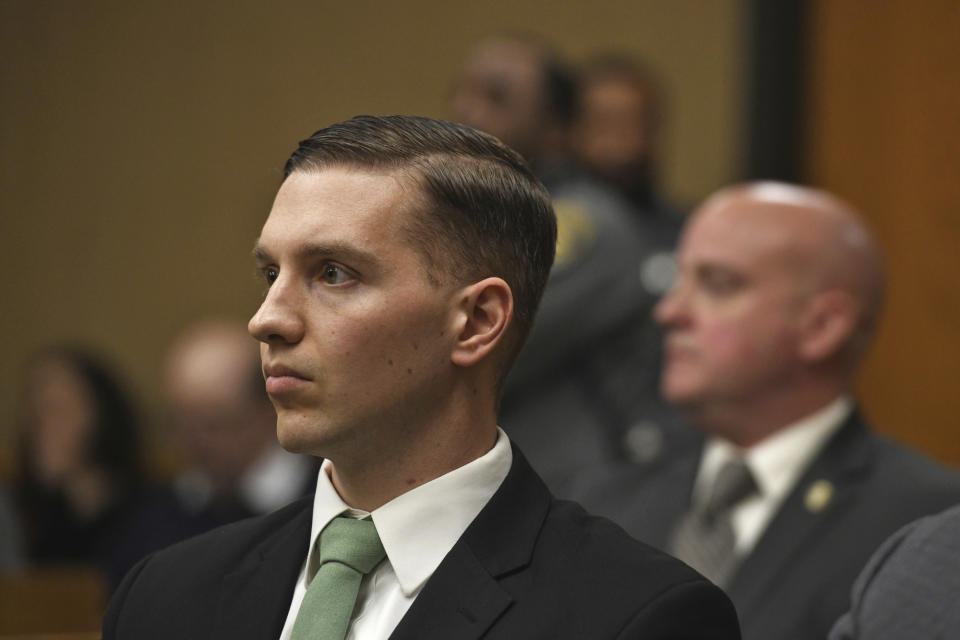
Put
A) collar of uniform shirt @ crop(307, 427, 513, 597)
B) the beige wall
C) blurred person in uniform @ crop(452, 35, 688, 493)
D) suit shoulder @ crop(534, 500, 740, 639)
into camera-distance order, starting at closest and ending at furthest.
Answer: suit shoulder @ crop(534, 500, 740, 639), collar of uniform shirt @ crop(307, 427, 513, 597), blurred person in uniform @ crop(452, 35, 688, 493), the beige wall

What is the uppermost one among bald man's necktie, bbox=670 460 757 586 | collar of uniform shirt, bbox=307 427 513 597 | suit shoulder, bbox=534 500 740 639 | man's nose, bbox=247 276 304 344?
man's nose, bbox=247 276 304 344

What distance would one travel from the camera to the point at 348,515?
1.63 metres

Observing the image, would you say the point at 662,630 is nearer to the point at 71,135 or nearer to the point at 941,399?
the point at 941,399

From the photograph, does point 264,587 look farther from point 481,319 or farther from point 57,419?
point 57,419

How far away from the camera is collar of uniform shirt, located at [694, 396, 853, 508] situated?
281 cm

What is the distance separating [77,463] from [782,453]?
2.80 m

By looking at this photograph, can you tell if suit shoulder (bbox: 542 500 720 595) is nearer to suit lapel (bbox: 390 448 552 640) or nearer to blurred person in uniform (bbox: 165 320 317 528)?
suit lapel (bbox: 390 448 552 640)

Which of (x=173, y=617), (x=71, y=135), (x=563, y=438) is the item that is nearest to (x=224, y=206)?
(x=71, y=135)

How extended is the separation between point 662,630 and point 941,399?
11.0 ft

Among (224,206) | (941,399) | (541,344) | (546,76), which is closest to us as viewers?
(541,344)

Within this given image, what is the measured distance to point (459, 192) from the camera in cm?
157

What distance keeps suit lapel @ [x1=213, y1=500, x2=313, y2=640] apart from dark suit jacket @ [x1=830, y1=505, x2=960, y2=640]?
615 mm

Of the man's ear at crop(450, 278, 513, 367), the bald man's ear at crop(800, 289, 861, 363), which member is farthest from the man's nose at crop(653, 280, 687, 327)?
the man's ear at crop(450, 278, 513, 367)

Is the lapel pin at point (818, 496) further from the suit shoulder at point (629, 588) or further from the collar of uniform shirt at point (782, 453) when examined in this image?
the suit shoulder at point (629, 588)
